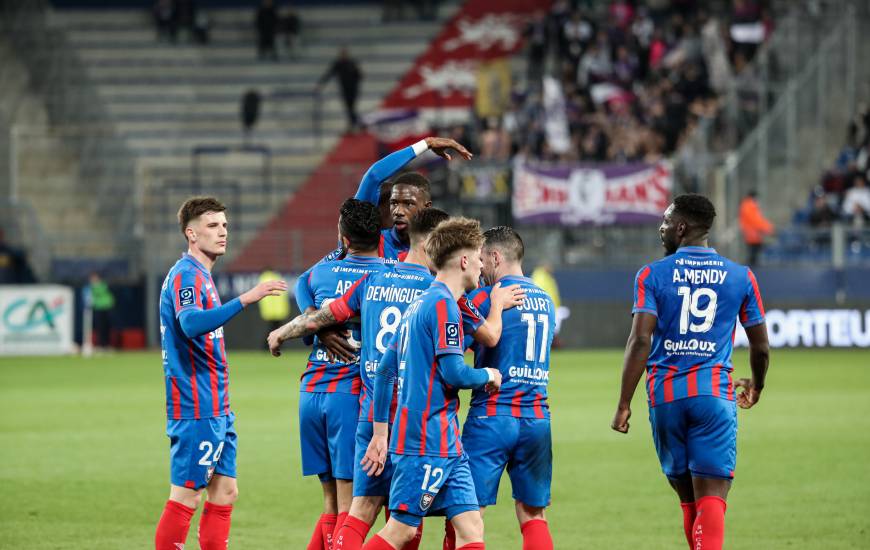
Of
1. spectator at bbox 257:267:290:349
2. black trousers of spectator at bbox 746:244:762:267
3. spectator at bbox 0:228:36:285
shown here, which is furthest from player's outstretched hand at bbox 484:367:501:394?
spectator at bbox 0:228:36:285

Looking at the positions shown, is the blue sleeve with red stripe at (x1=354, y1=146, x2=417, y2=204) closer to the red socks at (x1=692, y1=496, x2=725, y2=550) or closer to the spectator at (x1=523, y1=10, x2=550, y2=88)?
the red socks at (x1=692, y1=496, x2=725, y2=550)

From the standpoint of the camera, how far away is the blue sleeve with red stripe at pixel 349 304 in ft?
24.3

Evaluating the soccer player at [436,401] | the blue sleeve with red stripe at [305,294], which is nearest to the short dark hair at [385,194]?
the blue sleeve with red stripe at [305,294]

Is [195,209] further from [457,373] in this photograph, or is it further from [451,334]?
[457,373]

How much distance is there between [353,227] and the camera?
297 inches

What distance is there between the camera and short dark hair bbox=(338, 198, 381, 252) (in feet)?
24.7

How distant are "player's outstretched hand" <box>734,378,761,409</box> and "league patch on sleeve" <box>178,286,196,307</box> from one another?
3.16 meters

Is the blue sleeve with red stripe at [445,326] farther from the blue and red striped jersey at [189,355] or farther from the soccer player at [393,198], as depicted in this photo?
the blue and red striped jersey at [189,355]

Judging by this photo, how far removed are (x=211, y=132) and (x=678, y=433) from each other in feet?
103

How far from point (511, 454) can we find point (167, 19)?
113ft

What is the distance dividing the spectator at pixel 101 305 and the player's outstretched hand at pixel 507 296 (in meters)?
24.0

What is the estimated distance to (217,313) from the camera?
7.39 metres

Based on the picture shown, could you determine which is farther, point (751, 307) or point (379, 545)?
point (751, 307)

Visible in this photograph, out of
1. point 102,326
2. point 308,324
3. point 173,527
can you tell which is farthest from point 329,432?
point 102,326
